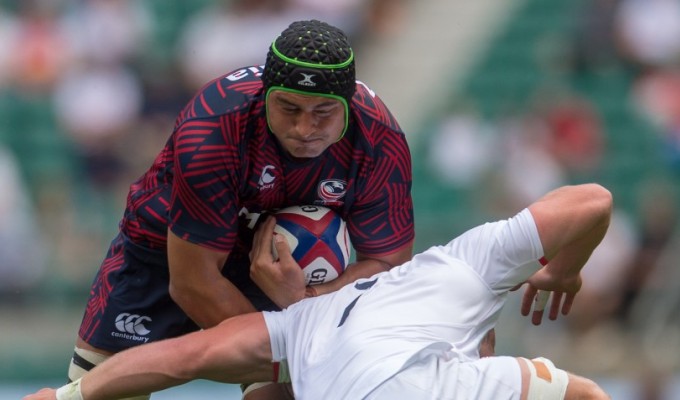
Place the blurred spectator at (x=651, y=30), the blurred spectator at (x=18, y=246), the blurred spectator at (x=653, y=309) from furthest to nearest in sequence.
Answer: the blurred spectator at (x=651, y=30)
the blurred spectator at (x=653, y=309)
the blurred spectator at (x=18, y=246)

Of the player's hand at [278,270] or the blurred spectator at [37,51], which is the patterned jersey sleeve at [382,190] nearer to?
the player's hand at [278,270]

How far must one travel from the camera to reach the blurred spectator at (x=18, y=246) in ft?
27.2

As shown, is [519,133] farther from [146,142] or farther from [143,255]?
[143,255]

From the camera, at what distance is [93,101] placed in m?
9.79

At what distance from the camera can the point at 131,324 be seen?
524cm

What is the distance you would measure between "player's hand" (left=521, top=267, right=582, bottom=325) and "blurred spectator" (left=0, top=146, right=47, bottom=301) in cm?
401

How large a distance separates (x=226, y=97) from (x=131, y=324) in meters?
1.16

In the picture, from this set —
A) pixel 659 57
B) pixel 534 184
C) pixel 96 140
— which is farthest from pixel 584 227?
pixel 659 57

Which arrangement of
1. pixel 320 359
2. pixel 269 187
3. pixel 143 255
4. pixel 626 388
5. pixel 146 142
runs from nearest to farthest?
pixel 320 359, pixel 269 187, pixel 143 255, pixel 626 388, pixel 146 142

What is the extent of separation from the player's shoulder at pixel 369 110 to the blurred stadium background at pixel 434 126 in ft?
10.8

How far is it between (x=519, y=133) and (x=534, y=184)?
694 millimetres

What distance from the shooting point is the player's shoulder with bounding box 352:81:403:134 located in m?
4.66

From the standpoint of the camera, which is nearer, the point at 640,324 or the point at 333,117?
the point at 333,117

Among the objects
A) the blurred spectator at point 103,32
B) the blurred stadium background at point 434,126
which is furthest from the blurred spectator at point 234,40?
the blurred spectator at point 103,32
